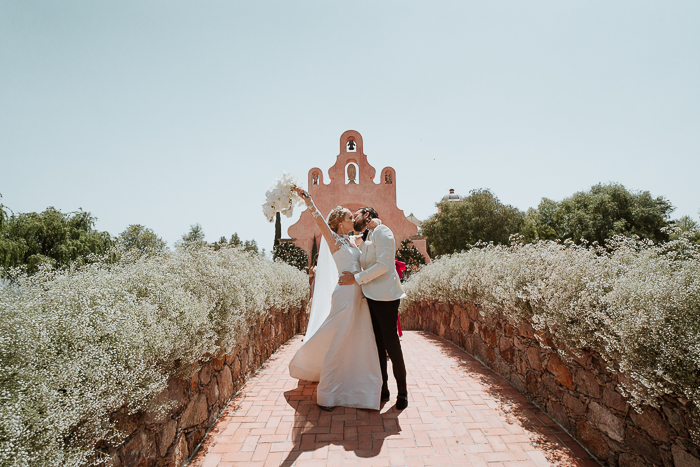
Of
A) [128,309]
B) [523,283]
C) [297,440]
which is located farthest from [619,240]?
[128,309]

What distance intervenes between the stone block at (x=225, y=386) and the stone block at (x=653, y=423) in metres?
3.37

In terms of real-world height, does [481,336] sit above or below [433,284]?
below

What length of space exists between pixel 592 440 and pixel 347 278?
2402mm

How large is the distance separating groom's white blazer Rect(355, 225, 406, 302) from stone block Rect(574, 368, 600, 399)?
166 cm

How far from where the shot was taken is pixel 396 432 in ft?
10.3

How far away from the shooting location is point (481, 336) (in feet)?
17.9

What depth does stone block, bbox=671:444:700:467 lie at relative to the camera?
1.89 metres

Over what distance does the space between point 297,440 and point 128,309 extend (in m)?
1.75

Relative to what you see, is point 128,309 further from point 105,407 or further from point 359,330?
point 359,330

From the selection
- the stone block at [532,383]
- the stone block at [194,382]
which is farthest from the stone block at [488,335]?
the stone block at [194,382]

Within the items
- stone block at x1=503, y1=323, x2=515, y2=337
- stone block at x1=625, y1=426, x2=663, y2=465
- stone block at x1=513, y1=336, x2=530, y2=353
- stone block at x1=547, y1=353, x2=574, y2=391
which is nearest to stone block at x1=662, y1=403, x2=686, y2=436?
stone block at x1=625, y1=426, x2=663, y2=465

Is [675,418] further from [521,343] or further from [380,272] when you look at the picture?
[380,272]

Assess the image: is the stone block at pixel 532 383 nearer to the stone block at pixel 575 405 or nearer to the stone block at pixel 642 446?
the stone block at pixel 575 405

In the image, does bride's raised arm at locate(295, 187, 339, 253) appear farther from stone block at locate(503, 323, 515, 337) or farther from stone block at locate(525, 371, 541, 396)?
stone block at locate(525, 371, 541, 396)
